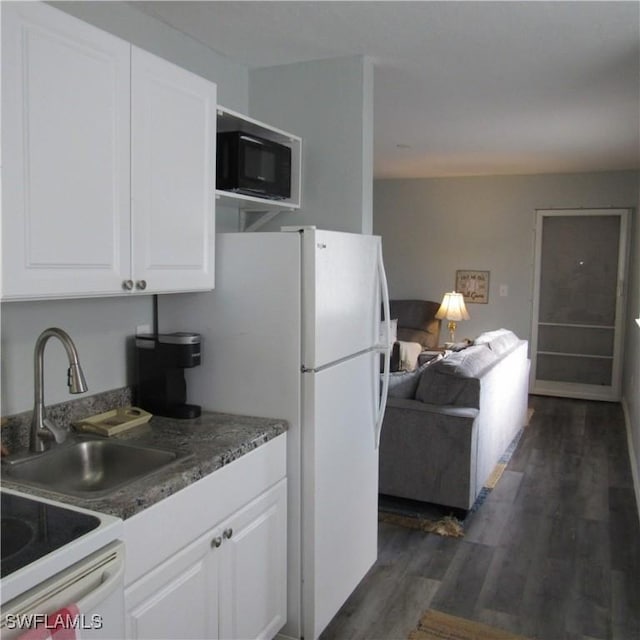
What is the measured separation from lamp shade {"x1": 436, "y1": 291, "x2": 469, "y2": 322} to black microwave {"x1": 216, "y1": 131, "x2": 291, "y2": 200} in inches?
163

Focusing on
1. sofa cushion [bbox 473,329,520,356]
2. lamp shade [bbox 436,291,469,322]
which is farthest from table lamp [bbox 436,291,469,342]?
sofa cushion [bbox 473,329,520,356]

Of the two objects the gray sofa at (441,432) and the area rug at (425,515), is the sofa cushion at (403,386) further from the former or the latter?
the area rug at (425,515)

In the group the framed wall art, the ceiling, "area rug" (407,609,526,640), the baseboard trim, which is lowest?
"area rug" (407,609,526,640)

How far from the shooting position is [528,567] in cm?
310

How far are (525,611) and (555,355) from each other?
461 cm

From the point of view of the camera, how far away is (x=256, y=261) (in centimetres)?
238

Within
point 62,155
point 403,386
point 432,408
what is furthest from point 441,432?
point 62,155

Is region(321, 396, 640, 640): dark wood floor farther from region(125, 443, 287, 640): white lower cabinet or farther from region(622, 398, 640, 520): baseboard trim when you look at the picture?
region(125, 443, 287, 640): white lower cabinet

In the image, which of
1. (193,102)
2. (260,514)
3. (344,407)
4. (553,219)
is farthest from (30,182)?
(553,219)

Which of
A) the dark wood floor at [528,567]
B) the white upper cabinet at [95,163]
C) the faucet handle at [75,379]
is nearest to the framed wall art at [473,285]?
the dark wood floor at [528,567]

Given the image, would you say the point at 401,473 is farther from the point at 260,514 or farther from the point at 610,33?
the point at 610,33

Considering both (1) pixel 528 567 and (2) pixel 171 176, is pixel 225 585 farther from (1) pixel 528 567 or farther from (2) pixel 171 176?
(1) pixel 528 567

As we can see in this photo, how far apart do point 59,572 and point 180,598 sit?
1.90 ft

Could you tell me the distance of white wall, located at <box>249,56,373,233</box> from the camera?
2.96 meters
